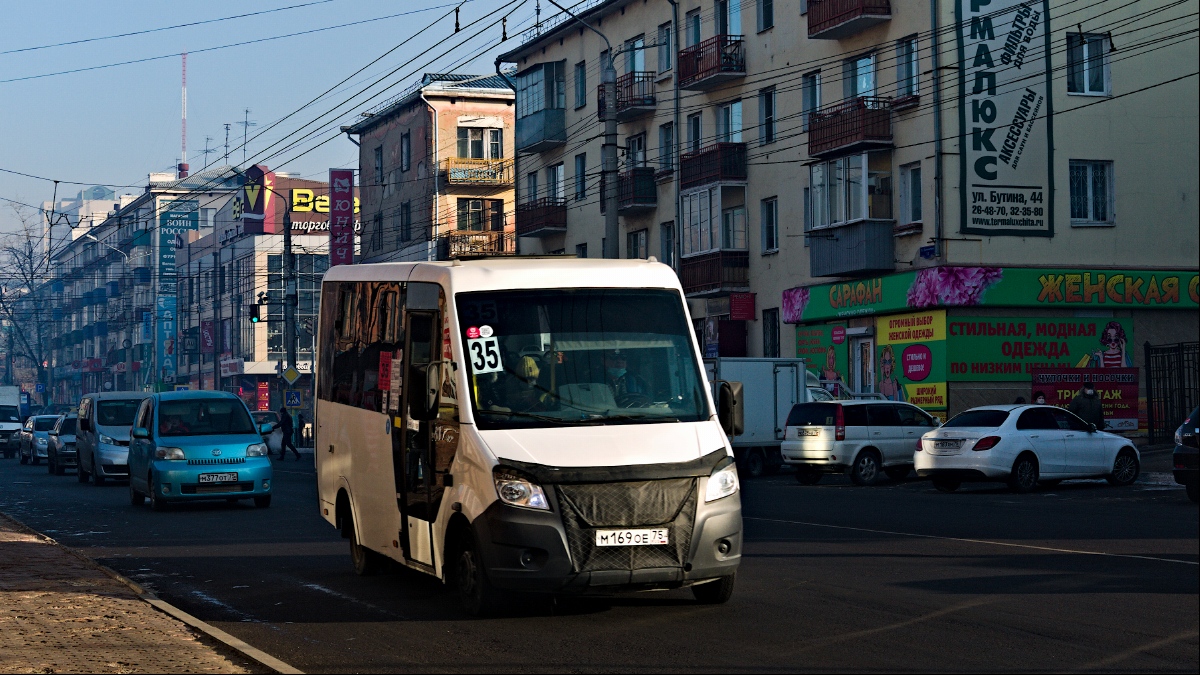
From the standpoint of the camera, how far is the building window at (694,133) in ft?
158

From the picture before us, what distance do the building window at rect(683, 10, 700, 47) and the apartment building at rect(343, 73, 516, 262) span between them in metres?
20.5

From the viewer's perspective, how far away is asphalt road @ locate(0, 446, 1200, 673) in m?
8.83

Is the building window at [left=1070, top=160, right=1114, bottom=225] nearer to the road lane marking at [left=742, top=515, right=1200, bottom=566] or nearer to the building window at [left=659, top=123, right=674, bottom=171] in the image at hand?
the building window at [left=659, top=123, right=674, bottom=171]

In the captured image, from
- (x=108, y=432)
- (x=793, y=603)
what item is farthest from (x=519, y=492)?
(x=108, y=432)

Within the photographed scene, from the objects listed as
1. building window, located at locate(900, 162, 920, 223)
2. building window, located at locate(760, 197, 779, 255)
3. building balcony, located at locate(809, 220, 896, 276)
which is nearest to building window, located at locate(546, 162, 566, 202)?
building window, located at locate(760, 197, 779, 255)

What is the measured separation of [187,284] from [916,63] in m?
89.6

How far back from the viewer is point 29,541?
17.2m

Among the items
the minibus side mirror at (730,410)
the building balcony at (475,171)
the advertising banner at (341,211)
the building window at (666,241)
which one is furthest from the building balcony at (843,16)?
the advertising banner at (341,211)

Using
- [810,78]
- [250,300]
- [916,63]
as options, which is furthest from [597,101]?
[250,300]

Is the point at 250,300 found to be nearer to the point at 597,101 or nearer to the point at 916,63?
the point at 597,101

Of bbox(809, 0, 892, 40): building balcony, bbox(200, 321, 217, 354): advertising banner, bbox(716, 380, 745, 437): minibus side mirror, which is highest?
bbox(809, 0, 892, 40): building balcony

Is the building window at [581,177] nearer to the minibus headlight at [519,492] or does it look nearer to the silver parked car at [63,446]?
the silver parked car at [63,446]

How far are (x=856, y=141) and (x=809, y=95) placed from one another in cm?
448

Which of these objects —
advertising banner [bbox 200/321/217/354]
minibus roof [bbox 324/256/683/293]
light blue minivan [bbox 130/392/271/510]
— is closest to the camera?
minibus roof [bbox 324/256/683/293]
